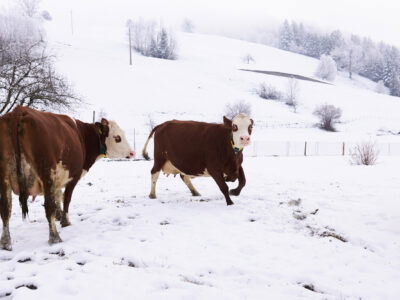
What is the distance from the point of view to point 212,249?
467 cm

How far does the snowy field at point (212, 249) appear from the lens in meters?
3.59

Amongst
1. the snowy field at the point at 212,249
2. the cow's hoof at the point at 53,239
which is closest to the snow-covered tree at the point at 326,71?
the snowy field at the point at 212,249

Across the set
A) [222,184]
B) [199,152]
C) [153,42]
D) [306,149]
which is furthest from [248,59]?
[222,184]

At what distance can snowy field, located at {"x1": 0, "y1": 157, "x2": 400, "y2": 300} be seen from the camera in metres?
3.59

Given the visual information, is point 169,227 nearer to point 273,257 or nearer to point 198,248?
point 198,248

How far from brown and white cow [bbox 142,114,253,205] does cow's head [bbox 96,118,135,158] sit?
3.94 feet

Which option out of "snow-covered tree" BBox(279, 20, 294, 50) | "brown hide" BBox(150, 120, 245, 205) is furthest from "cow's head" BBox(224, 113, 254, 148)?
"snow-covered tree" BBox(279, 20, 294, 50)

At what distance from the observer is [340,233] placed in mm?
5562

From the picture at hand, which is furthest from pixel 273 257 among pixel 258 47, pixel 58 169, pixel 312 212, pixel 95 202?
pixel 258 47

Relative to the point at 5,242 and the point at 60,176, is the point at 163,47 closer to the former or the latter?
the point at 60,176

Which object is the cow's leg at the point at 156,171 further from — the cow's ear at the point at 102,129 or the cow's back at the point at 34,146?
the cow's back at the point at 34,146

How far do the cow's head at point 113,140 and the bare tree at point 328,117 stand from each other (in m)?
45.7

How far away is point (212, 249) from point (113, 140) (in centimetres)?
296

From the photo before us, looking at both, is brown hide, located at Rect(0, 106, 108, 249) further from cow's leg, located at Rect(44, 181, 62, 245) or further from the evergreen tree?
the evergreen tree
